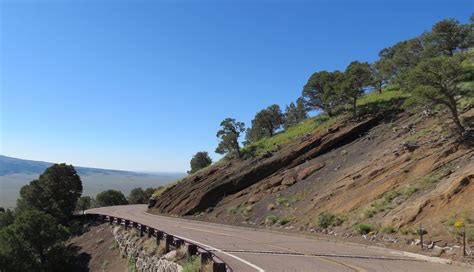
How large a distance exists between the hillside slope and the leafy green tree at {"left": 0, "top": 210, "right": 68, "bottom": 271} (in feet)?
41.9

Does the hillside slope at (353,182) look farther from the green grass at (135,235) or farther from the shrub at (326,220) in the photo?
the green grass at (135,235)

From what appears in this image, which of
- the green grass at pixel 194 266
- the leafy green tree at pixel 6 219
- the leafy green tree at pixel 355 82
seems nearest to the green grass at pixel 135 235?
the green grass at pixel 194 266

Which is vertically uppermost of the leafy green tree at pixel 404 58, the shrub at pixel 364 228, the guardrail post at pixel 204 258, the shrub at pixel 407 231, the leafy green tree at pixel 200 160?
the leafy green tree at pixel 404 58

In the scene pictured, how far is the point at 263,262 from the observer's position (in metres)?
15.8

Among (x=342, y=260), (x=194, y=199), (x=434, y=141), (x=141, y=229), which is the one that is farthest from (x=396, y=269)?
(x=194, y=199)

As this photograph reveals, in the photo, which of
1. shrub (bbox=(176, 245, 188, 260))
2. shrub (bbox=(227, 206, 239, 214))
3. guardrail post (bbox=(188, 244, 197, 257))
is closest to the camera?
guardrail post (bbox=(188, 244, 197, 257))

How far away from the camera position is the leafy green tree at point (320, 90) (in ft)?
164

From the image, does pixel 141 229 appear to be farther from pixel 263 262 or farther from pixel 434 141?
pixel 434 141

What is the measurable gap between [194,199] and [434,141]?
26681 mm

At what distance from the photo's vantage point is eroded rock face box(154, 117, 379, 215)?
40125 mm

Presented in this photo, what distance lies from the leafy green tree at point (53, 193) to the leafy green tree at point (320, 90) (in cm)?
3830

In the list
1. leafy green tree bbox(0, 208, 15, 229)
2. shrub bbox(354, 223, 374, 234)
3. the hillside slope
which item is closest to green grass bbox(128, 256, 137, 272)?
the hillside slope

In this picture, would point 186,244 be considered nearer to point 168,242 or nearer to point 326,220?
point 168,242

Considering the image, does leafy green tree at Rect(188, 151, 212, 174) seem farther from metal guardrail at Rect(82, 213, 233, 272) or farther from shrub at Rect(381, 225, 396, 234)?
shrub at Rect(381, 225, 396, 234)
